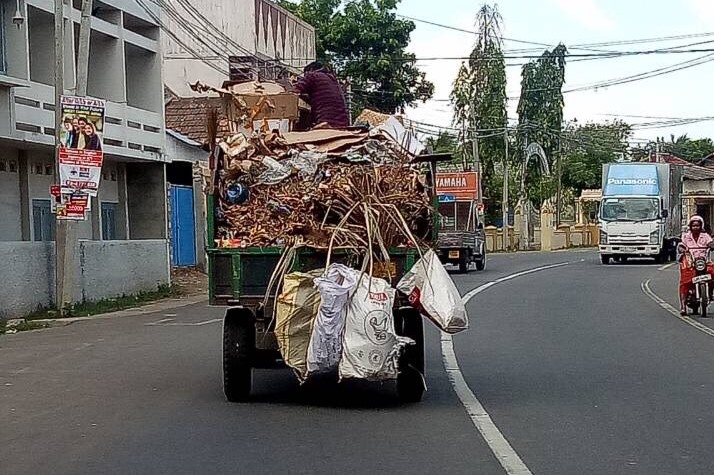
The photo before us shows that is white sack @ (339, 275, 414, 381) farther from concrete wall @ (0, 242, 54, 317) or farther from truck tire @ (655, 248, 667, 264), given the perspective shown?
truck tire @ (655, 248, 667, 264)

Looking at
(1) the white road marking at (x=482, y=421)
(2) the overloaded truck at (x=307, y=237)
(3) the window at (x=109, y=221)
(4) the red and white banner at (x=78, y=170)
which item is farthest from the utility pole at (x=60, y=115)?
(2) the overloaded truck at (x=307, y=237)

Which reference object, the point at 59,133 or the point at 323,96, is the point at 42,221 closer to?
the point at 59,133

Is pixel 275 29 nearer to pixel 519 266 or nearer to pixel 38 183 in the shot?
pixel 519 266

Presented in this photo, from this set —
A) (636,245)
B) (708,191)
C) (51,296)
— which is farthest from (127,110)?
(708,191)

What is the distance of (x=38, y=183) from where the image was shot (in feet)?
82.5

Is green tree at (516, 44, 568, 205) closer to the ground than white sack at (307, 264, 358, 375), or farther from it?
farther from it

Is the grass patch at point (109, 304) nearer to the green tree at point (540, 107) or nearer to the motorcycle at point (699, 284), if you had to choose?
the motorcycle at point (699, 284)

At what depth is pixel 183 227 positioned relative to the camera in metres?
35.5

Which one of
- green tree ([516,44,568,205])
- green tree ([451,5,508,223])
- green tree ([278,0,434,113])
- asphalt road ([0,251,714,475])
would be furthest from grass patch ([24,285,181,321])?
green tree ([516,44,568,205])

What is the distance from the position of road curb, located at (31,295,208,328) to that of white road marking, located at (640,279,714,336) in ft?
33.1

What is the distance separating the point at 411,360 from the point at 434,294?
2.76 ft

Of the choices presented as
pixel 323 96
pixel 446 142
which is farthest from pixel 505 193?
pixel 323 96

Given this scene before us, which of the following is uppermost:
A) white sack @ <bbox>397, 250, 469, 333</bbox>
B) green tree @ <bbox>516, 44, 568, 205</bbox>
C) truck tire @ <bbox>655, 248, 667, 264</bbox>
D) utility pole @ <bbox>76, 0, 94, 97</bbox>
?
green tree @ <bbox>516, 44, 568, 205</bbox>

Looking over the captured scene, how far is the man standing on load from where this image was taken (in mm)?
11953
